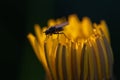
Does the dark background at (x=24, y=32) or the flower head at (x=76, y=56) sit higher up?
the dark background at (x=24, y=32)

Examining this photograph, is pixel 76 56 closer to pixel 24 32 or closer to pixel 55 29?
pixel 55 29

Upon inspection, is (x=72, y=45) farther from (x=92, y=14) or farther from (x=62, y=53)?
(x=92, y=14)

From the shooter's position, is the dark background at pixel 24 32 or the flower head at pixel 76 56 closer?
the flower head at pixel 76 56

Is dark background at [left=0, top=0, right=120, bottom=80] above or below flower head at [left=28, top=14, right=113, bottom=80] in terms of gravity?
above

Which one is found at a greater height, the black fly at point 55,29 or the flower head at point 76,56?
the black fly at point 55,29

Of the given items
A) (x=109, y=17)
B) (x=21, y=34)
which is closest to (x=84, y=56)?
(x=21, y=34)
